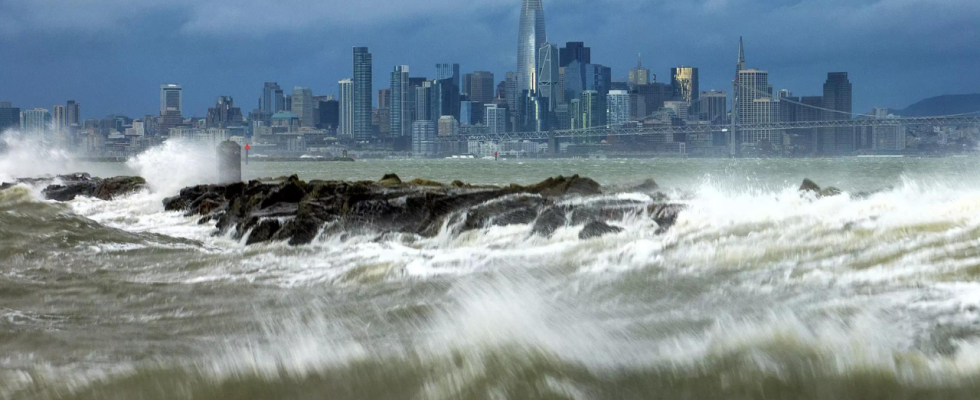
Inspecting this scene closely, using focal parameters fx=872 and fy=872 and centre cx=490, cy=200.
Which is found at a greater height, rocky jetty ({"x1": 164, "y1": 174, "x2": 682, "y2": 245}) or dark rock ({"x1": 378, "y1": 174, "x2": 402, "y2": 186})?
dark rock ({"x1": 378, "y1": 174, "x2": 402, "y2": 186})

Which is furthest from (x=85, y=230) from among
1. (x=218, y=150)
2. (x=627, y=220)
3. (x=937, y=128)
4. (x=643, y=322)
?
(x=937, y=128)

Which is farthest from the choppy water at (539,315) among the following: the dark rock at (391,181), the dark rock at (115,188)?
the dark rock at (115,188)

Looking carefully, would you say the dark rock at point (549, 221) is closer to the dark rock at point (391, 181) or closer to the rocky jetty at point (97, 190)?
the dark rock at point (391, 181)

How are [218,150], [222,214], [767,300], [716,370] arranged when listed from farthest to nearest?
1. [218,150]
2. [222,214]
3. [767,300]
4. [716,370]

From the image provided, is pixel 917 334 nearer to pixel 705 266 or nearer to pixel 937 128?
pixel 705 266

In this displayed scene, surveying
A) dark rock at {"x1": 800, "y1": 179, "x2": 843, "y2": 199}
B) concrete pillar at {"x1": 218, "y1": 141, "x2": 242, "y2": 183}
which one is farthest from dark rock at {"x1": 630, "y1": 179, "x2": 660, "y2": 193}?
concrete pillar at {"x1": 218, "y1": 141, "x2": 242, "y2": 183}

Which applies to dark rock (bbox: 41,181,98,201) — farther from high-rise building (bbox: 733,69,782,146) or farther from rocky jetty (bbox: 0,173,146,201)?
high-rise building (bbox: 733,69,782,146)

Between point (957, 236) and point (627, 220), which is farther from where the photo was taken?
point (627, 220)
